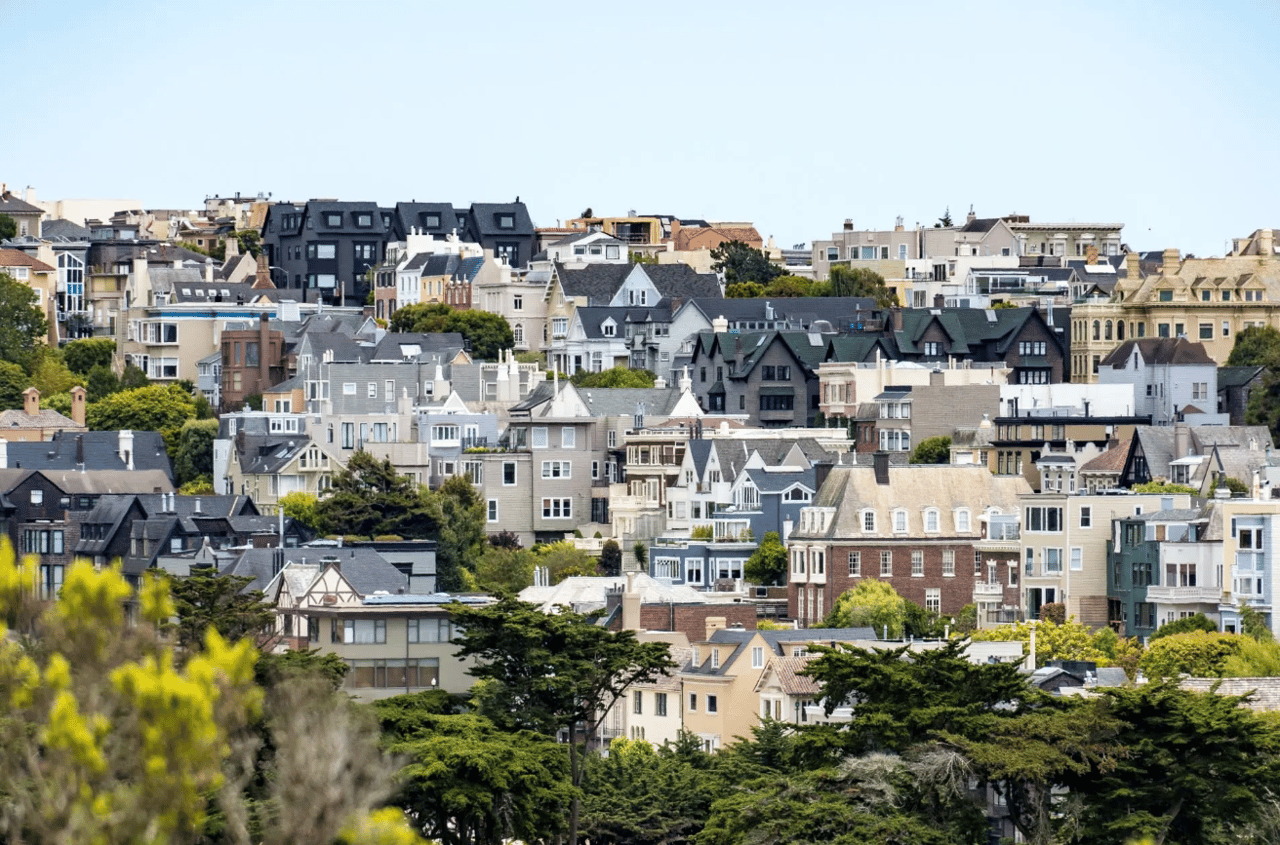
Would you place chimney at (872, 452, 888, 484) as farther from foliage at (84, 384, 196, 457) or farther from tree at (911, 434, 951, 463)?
foliage at (84, 384, 196, 457)

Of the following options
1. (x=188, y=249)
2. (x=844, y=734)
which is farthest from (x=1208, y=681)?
(x=188, y=249)

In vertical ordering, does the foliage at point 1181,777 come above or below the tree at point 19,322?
below

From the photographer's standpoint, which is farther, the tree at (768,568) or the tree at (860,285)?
the tree at (860,285)

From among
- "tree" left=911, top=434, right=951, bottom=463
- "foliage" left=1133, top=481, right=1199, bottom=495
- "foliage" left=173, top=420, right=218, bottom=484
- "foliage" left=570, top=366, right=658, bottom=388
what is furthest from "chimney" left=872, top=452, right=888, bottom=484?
"foliage" left=173, top=420, right=218, bottom=484

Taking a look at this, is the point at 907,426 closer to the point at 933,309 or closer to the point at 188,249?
the point at 933,309

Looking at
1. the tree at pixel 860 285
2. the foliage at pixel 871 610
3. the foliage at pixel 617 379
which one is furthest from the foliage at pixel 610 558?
the tree at pixel 860 285

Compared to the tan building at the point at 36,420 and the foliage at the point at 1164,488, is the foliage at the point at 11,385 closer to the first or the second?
the tan building at the point at 36,420
